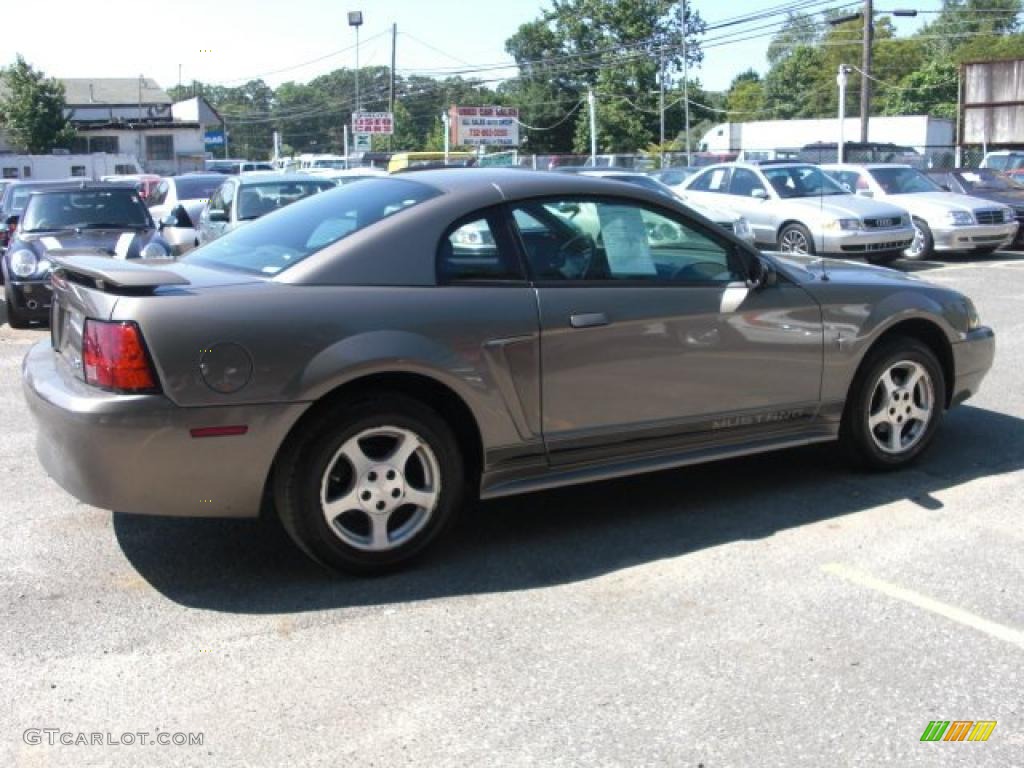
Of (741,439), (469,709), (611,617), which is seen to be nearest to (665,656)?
(611,617)

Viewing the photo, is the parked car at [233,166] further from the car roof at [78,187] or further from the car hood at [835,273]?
the car hood at [835,273]

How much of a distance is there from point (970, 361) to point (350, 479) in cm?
354

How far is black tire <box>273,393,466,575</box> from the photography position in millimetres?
3980

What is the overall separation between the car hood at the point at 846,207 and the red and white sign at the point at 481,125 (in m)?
16.6

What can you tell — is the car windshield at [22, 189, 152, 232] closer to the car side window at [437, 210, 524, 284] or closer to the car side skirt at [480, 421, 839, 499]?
the car side window at [437, 210, 524, 284]

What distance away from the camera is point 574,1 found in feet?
245

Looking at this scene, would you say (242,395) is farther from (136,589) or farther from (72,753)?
(72,753)

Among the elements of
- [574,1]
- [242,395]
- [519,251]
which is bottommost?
[242,395]

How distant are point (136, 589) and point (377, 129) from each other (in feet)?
120

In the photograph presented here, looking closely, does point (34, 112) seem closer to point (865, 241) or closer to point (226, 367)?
point (865, 241)

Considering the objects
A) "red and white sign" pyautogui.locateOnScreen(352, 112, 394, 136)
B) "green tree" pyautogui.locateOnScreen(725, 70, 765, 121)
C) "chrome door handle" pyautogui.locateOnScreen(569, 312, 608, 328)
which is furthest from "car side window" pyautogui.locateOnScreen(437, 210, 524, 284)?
"green tree" pyautogui.locateOnScreen(725, 70, 765, 121)

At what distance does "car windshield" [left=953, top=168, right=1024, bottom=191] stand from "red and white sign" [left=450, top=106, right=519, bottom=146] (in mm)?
15321

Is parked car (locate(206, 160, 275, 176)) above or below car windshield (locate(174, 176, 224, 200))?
above
